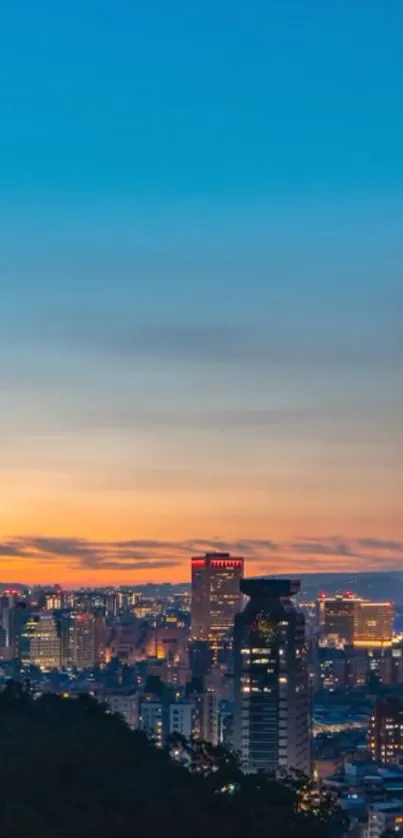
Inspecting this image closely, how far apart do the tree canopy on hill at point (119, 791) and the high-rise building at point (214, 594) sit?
153 ft

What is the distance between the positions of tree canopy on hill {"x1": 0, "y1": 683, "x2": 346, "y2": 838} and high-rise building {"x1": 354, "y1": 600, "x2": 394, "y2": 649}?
175ft

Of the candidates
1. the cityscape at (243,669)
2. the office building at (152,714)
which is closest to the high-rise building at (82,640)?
the cityscape at (243,669)

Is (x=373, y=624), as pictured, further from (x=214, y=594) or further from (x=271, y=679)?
(x=271, y=679)

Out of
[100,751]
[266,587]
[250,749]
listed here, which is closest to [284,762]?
[250,749]

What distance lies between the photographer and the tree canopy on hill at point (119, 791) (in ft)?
22.7

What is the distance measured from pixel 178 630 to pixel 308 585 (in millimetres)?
23514

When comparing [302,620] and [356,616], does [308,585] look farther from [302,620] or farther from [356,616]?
[302,620]

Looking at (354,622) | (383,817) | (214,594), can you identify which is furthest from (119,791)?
(354,622)

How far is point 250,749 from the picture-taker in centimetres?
2833

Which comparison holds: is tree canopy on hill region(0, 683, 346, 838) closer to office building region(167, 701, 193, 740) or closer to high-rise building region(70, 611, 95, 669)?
office building region(167, 701, 193, 740)

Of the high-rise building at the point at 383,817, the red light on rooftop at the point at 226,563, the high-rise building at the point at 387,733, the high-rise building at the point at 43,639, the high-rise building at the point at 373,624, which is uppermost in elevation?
the red light on rooftop at the point at 226,563

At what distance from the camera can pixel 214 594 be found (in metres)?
57.1

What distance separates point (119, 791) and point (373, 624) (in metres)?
58.6

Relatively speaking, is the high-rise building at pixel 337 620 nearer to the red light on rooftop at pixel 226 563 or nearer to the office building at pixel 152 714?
the red light on rooftop at pixel 226 563
